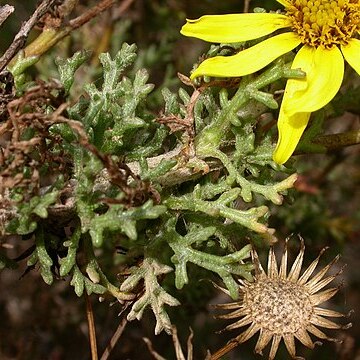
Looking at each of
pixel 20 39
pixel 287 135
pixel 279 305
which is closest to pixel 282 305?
pixel 279 305

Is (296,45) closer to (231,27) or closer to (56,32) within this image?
(231,27)

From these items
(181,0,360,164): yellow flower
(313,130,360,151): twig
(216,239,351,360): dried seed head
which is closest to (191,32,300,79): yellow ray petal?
(181,0,360,164): yellow flower

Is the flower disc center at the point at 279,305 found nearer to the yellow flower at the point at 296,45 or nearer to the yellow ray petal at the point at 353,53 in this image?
the yellow flower at the point at 296,45

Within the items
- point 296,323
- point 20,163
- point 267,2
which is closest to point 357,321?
point 267,2

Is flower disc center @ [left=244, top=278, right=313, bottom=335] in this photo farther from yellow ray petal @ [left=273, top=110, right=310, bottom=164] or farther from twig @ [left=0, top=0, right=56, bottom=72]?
twig @ [left=0, top=0, right=56, bottom=72]

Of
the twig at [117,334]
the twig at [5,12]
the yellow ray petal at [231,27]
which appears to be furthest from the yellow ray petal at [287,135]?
the twig at [5,12]

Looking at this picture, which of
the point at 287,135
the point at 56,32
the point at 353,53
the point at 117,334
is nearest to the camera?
the point at 287,135
